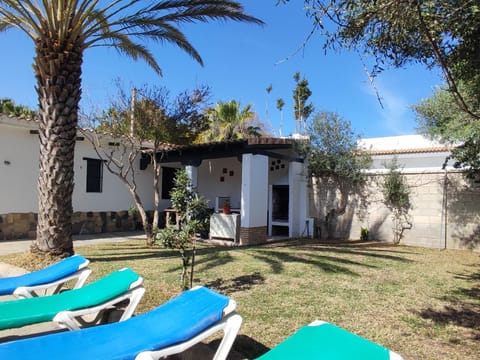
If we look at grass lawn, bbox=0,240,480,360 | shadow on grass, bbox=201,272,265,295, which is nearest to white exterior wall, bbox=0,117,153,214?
grass lawn, bbox=0,240,480,360

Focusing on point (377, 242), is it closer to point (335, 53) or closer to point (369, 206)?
point (369, 206)

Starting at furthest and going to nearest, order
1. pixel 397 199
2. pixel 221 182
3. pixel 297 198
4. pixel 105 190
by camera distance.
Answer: pixel 221 182
pixel 105 190
pixel 297 198
pixel 397 199

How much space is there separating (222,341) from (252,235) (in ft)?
31.6

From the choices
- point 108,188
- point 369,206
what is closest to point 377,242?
point 369,206

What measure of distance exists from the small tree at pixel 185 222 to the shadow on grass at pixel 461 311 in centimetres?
366

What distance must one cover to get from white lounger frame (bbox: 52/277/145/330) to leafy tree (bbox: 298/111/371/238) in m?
11.1

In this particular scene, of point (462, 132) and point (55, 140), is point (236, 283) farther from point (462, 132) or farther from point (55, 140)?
point (462, 132)

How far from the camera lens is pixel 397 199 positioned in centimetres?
1345

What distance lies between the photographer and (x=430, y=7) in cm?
448

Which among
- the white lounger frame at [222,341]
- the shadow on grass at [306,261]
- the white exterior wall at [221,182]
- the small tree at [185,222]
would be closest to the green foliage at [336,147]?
the white exterior wall at [221,182]

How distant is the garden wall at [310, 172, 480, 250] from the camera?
12.2 meters

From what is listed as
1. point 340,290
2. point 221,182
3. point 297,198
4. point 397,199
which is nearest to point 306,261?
point 340,290

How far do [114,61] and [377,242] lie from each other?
1180 centimetres

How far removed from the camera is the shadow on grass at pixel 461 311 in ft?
16.6
